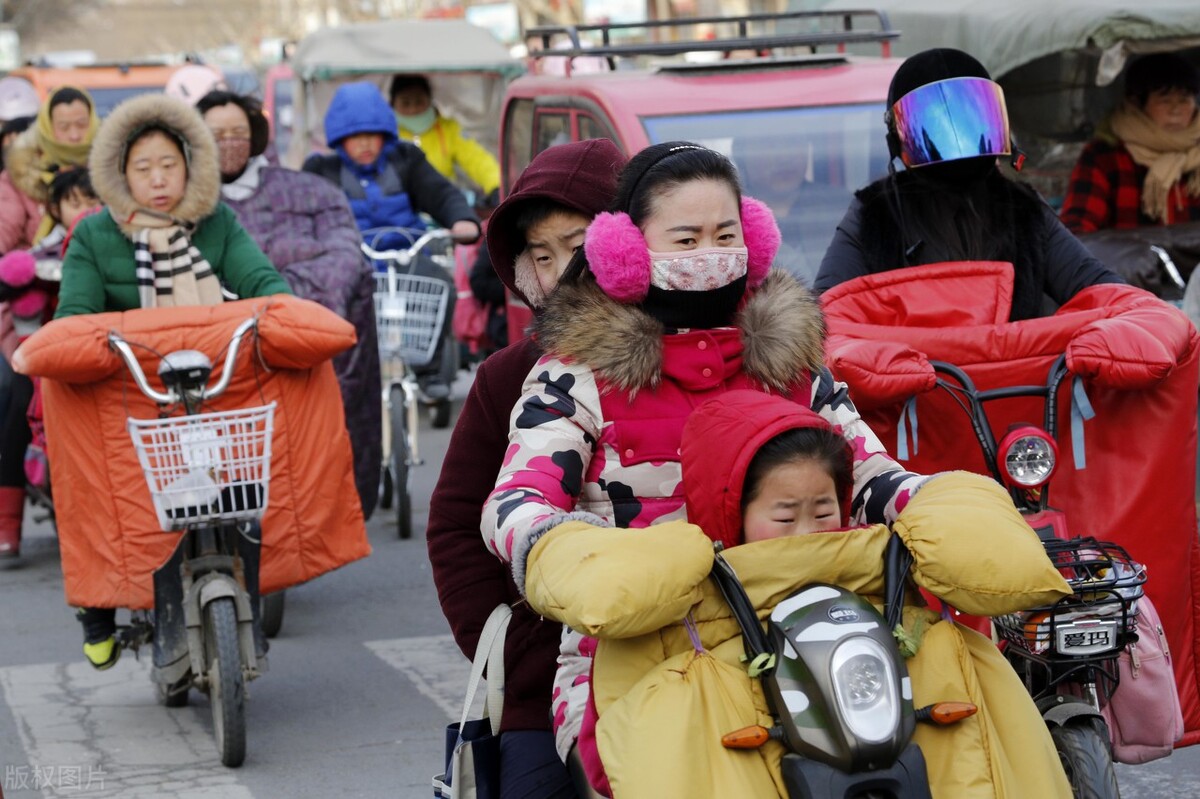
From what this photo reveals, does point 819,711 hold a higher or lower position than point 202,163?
lower

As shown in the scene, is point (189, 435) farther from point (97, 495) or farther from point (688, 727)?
point (688, 727)

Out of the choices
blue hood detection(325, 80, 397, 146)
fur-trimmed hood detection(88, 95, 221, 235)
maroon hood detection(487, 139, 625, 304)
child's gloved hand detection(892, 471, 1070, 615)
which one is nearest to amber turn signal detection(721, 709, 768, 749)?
child's gloved hand detection(892, 471, 1070, 615)

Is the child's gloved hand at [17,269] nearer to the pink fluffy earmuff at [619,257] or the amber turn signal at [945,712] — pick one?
the pink fluffy earmuff at [619,257]

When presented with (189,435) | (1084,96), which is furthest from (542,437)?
(1084,96)

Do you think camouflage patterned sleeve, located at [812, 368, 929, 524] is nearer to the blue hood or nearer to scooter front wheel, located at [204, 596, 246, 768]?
scooter front wheel, located at [204, 596, 246, 768]

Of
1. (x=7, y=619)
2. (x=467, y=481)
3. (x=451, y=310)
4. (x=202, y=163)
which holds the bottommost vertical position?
(x=7, y=619)

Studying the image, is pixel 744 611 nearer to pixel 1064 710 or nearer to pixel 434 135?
pixel 1064 710

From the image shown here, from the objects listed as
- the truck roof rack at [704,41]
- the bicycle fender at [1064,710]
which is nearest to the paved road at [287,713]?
the bicycle fender at [1064,710]

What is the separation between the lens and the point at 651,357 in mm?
3072

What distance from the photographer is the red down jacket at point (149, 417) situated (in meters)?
5.92

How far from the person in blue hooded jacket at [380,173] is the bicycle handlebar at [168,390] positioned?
382 centimetres

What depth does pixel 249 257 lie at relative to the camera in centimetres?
653

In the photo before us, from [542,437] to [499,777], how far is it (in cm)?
63

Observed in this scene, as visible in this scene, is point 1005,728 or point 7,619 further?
point 7,619
